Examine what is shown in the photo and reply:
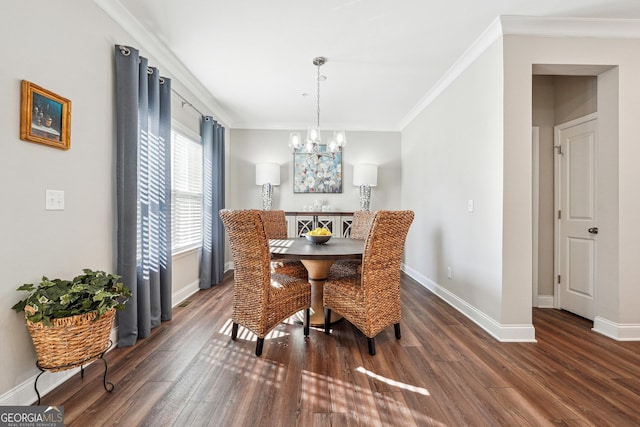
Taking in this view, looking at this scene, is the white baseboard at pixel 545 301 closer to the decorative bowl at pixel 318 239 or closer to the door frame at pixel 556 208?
the door frame at pixel 556 208

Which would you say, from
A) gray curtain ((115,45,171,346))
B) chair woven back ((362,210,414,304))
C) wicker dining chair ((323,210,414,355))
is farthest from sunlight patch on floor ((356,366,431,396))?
gray curtain ((115,45,171,346))

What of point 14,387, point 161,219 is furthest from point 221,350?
point 161,219

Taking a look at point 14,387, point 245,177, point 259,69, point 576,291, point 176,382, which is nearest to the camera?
point 14,387

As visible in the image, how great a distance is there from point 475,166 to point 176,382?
3.07 m

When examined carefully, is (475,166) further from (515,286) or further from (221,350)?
(221,350)

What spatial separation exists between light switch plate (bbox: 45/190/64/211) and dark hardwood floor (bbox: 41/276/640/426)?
111cm

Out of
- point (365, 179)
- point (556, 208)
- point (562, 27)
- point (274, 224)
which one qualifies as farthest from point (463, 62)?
point (274, 224)

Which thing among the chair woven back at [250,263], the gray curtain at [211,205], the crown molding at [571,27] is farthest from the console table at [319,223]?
the crown molding at [571,27]

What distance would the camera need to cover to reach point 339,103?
4078 millimetres

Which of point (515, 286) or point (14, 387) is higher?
point (515, 286)

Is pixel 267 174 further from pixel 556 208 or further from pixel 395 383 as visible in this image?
pixel 556 208

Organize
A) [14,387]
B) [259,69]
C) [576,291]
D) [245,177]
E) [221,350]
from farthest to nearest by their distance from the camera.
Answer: [245,177], [259,69], [576,291], [221,350], [14,387]

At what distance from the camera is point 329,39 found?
254 cm

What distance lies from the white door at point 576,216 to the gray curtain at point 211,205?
4.25 meters
